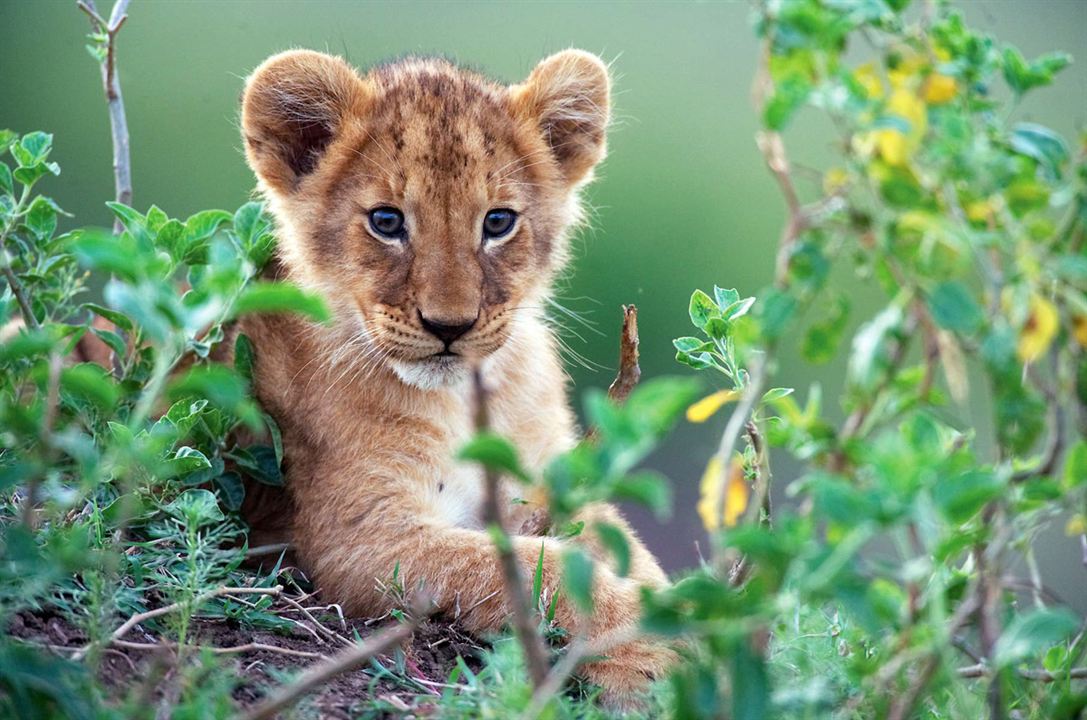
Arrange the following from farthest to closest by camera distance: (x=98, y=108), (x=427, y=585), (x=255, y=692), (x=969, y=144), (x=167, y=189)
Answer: (x=98, y=108), (x=167, y=189), (x=427, y=585), (x=255, y=692), (x=969, y=144)

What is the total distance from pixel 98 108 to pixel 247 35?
1.34 m

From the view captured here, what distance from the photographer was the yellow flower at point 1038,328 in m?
1.79

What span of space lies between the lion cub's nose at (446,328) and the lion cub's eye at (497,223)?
384 millimetres

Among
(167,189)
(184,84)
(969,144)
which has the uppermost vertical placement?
(969,144)

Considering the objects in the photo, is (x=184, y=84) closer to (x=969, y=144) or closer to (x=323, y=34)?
(x=323, y=34)

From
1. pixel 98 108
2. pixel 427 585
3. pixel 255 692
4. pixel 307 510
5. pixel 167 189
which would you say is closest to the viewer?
pixel 255 692

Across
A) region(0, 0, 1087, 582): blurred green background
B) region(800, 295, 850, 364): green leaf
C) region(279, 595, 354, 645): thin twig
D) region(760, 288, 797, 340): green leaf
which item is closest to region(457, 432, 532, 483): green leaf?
region(760, 288, 797, 340): green leaf

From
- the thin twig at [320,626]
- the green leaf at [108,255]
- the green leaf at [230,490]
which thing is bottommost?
the thin twig at [320,626]

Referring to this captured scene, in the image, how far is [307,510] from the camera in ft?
12.2

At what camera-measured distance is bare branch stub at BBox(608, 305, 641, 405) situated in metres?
3.36

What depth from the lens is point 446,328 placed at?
3598 mm

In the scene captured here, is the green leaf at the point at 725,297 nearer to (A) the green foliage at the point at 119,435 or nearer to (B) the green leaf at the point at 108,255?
(A) the green foliage at the point at 119,435

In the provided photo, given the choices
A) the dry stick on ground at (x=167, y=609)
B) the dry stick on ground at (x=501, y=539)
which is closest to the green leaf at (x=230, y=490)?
the dry stick on ground at (x=167, y=609)

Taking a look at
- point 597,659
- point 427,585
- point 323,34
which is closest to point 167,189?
point 323,34
